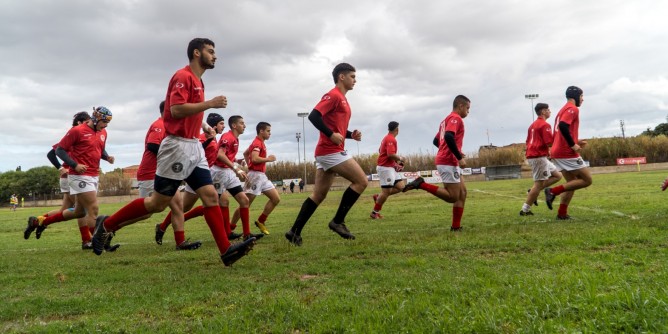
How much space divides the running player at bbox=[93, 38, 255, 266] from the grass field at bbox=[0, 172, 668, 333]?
0.47 m

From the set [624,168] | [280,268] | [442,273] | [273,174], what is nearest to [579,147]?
[442,273]

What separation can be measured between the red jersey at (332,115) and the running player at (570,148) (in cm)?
411

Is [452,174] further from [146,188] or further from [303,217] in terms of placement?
[146,188]

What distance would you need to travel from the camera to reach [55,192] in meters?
73.4

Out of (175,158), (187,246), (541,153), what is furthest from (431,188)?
(175,158)

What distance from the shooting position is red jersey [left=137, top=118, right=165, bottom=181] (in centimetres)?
621

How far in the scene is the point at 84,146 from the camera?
6.81 meters

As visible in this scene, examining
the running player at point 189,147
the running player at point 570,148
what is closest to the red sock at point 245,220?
the running player at point 189,147

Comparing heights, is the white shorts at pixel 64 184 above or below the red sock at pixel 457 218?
above

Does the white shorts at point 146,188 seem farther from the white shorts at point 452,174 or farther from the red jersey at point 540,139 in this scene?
the red jersey at point 540,139

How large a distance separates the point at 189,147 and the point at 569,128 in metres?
6.46

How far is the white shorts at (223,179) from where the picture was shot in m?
7.30

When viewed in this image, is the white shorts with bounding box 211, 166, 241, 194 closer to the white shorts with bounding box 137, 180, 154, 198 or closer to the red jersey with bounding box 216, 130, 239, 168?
the red jersey with bounding box 216, 130, 239, 168

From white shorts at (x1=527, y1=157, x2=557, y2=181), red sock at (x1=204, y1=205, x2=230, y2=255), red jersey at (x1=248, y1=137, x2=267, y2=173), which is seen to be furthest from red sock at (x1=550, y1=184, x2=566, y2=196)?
red sock at (x1=204, y1=205, x2=230, y2=255)
